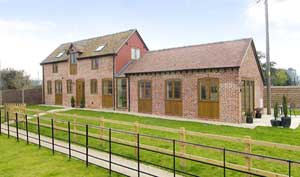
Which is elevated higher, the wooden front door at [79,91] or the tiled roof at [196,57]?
the tiled roof at [196,57]

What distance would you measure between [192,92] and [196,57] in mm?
2540

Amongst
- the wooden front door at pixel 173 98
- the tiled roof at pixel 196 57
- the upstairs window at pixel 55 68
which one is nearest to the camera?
the tiled roof at pixel 196 57

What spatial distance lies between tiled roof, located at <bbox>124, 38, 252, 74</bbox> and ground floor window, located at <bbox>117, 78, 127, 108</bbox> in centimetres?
124

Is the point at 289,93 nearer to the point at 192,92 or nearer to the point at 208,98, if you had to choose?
the point at 208,98

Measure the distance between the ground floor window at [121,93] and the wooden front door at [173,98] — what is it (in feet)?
14.7

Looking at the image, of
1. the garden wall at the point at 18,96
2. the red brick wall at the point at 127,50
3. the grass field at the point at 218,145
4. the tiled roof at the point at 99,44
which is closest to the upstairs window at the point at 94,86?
the tiled roof at the point at 99,44

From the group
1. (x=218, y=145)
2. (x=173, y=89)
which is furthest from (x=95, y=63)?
(x=218, y=145)

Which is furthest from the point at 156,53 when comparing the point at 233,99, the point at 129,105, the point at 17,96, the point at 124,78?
the point at 17,96

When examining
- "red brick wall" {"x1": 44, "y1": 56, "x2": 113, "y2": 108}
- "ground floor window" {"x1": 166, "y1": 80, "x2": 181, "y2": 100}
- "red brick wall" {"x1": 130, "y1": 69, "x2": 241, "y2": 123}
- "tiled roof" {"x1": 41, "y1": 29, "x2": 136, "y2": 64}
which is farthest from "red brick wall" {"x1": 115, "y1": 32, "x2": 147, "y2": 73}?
"ground floor window" {"x1": 166, "y1": 80, "x2": 181, "y2": 100}

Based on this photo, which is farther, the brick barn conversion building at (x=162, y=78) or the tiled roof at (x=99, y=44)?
the tiled roof at (x=99, y=44)

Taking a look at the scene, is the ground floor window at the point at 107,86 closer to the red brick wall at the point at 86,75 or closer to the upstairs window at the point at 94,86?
the red brick wall at the point at 86,75

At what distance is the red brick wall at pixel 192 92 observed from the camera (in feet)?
49.2

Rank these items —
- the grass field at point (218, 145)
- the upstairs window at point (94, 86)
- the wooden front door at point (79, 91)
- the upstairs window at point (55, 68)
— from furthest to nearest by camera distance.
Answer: the upstairs window at point (55, 68) < the wooden front door at point (79, 91) < the upstairs window at point (94, 86) < the grass field at point (218, 145)

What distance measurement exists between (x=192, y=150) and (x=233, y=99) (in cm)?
719
